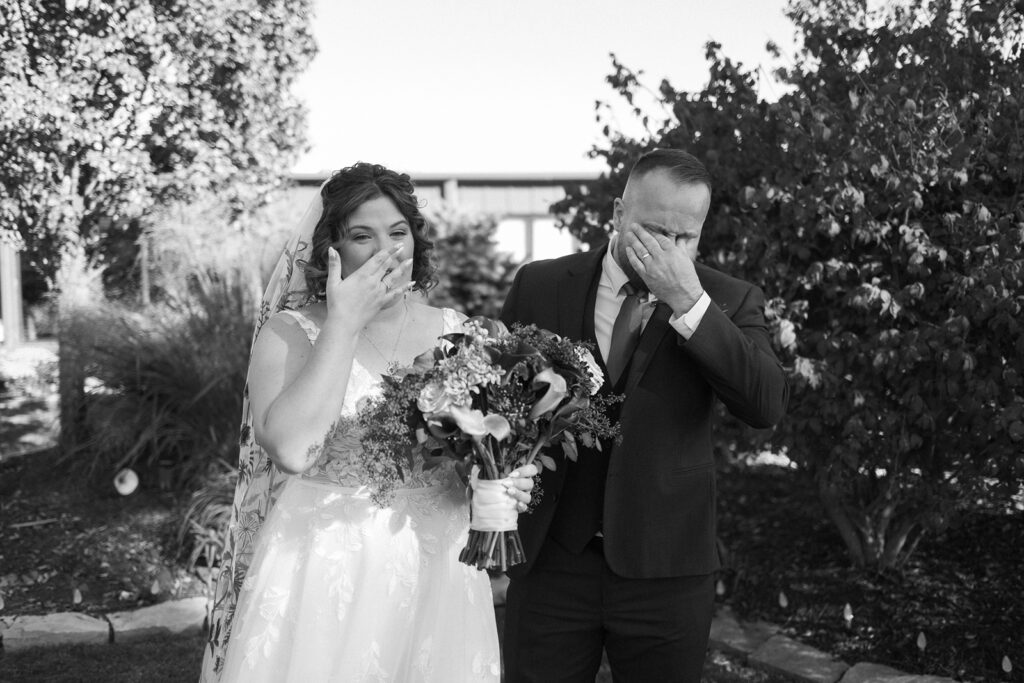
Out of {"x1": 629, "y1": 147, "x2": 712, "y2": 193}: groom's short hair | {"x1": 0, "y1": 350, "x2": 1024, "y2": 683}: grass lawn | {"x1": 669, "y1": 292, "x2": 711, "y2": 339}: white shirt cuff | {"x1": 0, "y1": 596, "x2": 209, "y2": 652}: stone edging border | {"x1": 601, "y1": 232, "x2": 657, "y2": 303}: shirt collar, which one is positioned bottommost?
{"x1": 0, "y1": 596, "x2": 209, "y2": 652}: stone edging border

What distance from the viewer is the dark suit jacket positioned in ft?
8.41

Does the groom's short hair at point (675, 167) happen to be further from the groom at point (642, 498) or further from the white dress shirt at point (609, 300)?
the white dress shirt at point (609, 300)

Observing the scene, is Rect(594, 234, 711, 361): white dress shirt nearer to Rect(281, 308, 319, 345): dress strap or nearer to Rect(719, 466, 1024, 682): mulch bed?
Rect(281, 308, 319, 345): dress strap

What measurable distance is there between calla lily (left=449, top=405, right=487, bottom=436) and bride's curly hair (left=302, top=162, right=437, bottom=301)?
2.46 feet

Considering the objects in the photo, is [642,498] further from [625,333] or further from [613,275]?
[613,275]

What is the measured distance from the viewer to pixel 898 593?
15.5 feet

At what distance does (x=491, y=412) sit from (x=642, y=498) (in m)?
0.62

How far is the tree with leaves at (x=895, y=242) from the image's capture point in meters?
4.07

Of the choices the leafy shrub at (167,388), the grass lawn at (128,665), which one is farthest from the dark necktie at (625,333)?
the leafy shrub at (167,388)

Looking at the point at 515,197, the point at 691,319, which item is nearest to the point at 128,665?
the point at 691,319

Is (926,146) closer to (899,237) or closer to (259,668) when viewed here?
(899,237)

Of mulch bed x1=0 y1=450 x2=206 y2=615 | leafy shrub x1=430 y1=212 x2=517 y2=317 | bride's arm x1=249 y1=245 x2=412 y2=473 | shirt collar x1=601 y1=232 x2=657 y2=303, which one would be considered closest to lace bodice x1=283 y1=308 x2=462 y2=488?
bride's arm x1=249 y1=245 x2=412 y2=473

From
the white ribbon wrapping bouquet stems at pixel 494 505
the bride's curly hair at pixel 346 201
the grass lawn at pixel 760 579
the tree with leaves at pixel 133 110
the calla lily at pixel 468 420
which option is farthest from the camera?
the tree with leaves at pixel 133 110

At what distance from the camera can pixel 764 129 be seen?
473cm
